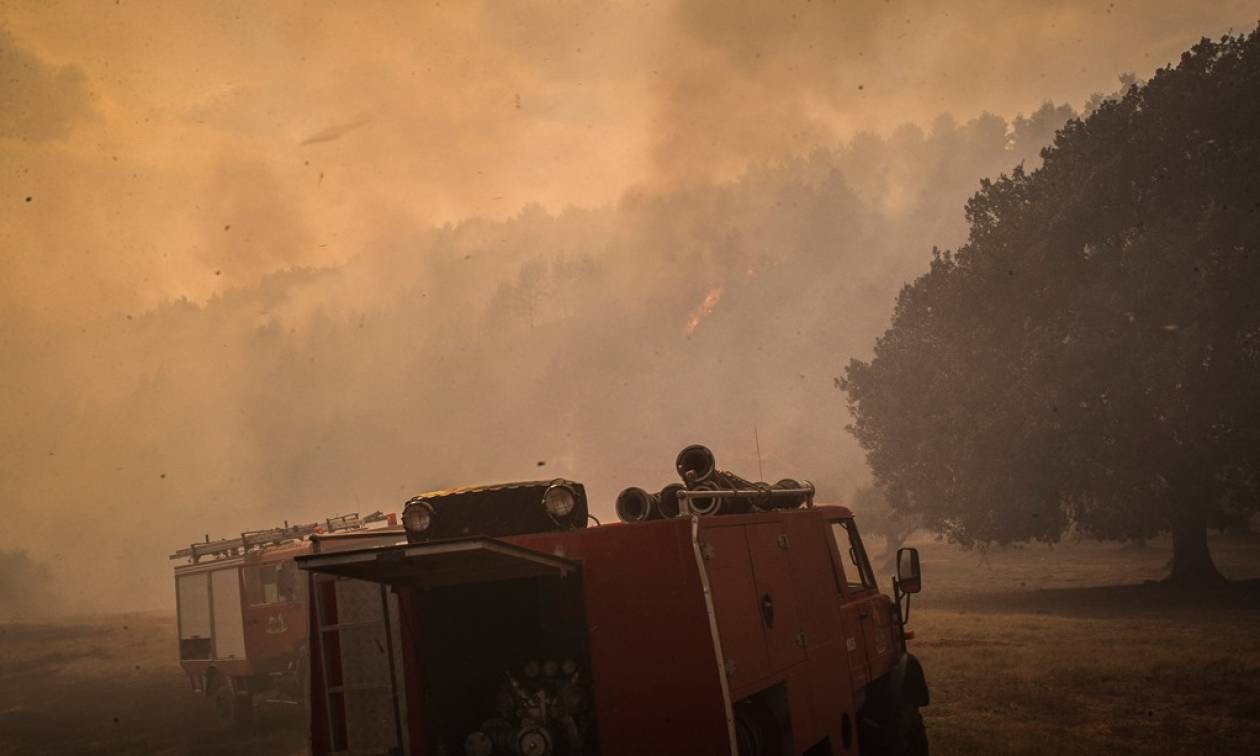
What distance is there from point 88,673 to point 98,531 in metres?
94.6

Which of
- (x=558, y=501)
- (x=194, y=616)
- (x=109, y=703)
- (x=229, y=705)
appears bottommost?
(x=109, y=703)

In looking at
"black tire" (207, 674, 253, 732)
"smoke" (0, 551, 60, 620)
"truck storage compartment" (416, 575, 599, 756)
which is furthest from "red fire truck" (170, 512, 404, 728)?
"smoke" (0, 551, 60, 620)

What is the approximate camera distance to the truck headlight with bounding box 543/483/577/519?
652 centimetres

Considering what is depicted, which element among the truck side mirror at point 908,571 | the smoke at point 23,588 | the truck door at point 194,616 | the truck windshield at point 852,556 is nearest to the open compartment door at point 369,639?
the truck windshield at point 852,556

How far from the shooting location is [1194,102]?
1055 inches

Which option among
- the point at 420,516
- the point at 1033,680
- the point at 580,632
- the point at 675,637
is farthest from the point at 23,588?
the point at 675,637

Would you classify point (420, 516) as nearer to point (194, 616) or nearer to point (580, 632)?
point (580, 632)

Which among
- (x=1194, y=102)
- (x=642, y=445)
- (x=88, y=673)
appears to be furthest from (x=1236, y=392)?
(x=642, y=445)

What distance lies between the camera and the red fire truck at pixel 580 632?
5.71 meters

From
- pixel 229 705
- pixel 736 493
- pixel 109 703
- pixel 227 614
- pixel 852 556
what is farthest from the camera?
pixel 109 703

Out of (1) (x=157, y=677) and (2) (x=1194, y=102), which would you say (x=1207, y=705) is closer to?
(2) (x=1194, y=102)

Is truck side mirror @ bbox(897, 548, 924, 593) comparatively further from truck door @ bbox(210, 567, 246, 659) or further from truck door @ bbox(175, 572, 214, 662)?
truck door @ bbox(175, 572, 214, 662)

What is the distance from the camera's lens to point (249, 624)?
60.7ft

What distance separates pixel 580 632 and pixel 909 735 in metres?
4.80
